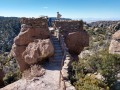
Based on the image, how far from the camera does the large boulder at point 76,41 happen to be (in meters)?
26.6

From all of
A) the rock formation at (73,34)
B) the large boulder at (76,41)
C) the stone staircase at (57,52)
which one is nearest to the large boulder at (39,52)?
the stone staircase at (57,52)

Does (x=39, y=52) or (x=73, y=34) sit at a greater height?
(x=73, y=34)

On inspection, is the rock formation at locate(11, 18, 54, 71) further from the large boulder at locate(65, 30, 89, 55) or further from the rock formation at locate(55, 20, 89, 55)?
the large boulder at locate(65, 30, 89, 55)

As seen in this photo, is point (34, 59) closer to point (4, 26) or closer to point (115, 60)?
point (115, 60)

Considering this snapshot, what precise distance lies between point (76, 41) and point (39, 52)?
6.42 meters

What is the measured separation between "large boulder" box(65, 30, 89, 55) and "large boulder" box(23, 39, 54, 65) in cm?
499

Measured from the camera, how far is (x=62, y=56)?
2239 cm

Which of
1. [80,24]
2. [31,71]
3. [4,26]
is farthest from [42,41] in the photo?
[4,26]

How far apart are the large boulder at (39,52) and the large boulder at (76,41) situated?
197 inches

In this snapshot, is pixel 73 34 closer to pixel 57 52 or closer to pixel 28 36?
pixel 57 52

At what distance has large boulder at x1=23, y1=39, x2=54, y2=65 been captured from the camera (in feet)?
70.2

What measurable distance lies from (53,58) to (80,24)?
661 centimetres

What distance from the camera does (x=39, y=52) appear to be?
21.6m

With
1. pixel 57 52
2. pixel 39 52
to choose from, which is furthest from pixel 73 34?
pixel 39 52
